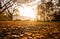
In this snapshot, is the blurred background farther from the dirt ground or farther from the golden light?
the dirt ground

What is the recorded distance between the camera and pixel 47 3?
53.3 ft

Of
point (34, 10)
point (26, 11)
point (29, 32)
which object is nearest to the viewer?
point (29, 32)

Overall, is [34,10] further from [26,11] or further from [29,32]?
[29,32]

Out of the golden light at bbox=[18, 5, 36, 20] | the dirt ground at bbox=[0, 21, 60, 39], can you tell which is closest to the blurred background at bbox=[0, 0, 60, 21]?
the golden light at bbox=[18, 5, 36, 20]

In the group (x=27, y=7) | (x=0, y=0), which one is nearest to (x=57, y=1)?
(x=27, y=7)

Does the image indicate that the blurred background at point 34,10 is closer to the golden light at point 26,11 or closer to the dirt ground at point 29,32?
the golden light at point 26,11

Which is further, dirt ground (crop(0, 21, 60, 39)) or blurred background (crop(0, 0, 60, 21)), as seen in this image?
blurred background (crop(0, 0, 60, 21))

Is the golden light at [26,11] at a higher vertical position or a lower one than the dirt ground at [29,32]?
higher

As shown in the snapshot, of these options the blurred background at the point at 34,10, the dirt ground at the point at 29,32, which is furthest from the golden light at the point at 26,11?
the dirt ground at the point at 29,32

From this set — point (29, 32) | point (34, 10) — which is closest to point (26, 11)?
point (34, 10)

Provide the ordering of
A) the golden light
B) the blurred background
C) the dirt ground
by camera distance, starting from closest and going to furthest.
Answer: the dirt ground, the golden light, the blurred background

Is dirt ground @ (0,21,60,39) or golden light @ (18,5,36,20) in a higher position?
golden light @ (18,5,36,20)

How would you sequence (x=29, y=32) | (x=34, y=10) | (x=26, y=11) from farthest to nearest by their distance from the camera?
(x=34, y=10) → (x=26, y=11) → (x=29, y=32)

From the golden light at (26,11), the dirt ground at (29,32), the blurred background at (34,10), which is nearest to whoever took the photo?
the dirt ground at (29,32)
